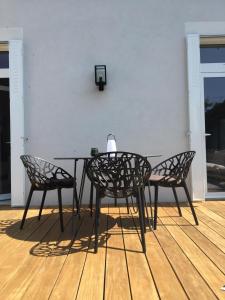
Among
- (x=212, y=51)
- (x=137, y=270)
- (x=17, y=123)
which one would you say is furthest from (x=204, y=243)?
(x=212, y=51)

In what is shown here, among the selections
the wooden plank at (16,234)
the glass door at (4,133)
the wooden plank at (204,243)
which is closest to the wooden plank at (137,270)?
the wooden plank at (204,243)

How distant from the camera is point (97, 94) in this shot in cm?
417

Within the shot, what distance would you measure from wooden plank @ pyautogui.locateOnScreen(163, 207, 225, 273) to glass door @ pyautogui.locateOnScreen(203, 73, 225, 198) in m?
1.22

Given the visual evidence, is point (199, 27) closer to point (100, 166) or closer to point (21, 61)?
point (21, 61)

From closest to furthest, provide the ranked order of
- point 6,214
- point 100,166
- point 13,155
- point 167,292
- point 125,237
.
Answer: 1. point 167,292
2. point 100,166
3. point 125,237
4. point 6,214
5. point 13,155

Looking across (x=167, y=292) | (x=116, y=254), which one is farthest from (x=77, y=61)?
(x=167, y=292)

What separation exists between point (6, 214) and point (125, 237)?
167cm

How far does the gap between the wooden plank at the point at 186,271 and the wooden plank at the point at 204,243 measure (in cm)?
16

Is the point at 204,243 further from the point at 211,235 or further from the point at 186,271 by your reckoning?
the point at 186,271

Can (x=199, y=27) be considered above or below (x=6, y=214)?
above

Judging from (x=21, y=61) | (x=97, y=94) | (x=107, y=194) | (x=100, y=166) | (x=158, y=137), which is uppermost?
(x=21, y=61)

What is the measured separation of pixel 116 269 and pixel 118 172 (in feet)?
2.39

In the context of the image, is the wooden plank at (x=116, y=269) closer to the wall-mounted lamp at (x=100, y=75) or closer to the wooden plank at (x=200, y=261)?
the wooden plank at (x=200, y=261)

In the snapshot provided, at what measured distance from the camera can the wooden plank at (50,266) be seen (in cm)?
175
